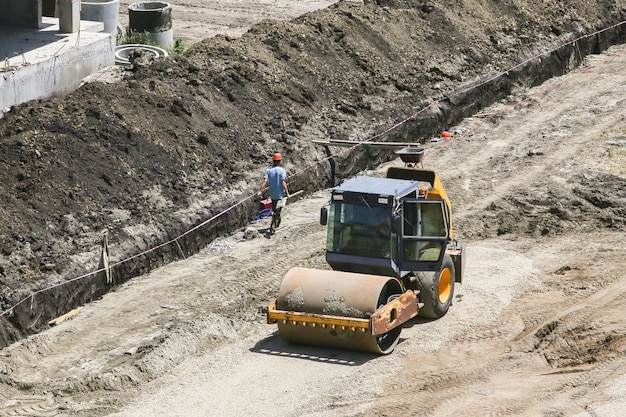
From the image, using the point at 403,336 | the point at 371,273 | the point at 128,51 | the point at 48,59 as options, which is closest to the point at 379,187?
the point at 371,273

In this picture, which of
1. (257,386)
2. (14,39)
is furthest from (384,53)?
(257,386)

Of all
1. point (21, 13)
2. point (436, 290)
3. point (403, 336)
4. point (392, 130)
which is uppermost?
point (21, 13)

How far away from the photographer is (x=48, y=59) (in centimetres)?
2253

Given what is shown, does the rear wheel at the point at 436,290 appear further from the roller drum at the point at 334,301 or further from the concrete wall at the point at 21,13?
the concrete wall at the point at 21,13

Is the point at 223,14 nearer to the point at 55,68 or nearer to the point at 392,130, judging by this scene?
the point at 392,130

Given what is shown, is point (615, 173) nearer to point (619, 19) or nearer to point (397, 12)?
point (397, 12)

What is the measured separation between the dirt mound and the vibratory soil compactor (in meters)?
4.14

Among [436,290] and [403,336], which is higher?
[436,290]

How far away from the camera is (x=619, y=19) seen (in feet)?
106

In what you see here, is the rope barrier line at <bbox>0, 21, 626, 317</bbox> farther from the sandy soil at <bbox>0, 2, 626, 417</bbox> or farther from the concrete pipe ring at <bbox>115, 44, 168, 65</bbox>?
the concrete pipe ring at <bbox>115, 44, 168, 65</bbox>

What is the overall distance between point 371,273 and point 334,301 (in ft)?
3.50

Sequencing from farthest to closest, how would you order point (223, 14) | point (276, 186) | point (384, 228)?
point (223, 14), point (276, 186), point (384, 228)

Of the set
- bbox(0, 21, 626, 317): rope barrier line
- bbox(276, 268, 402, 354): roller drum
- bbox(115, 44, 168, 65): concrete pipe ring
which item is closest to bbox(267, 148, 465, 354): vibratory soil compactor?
bbox(276, 268, 402, 354): roller drum

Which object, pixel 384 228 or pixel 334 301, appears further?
pixel 384 228
